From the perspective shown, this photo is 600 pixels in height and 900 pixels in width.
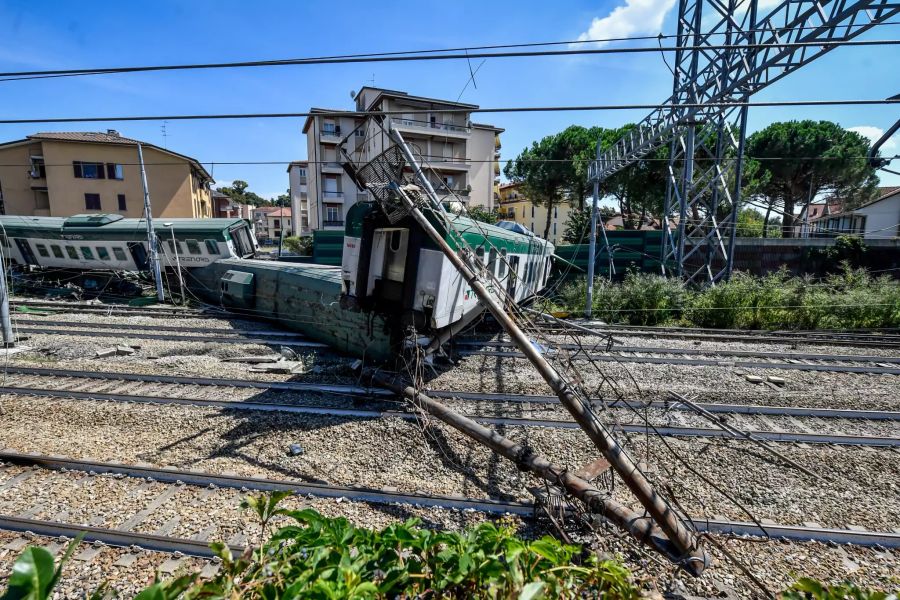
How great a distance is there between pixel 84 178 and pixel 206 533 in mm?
43035

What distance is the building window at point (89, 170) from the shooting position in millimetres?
34719

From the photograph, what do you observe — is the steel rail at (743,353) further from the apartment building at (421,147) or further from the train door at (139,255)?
the apartment building at (421,147)

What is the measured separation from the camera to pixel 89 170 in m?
35.0

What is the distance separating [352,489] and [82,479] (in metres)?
3.35

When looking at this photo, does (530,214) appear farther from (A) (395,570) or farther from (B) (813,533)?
(A) (395,570)

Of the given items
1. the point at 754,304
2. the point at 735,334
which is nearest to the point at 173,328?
the point at 735,334

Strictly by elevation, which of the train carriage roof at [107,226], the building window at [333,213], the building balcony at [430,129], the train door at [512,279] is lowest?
the train door at [512,279]

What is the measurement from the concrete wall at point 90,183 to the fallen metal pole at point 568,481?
119 ft

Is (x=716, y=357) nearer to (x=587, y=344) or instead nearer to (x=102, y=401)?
(x=587, y=344)

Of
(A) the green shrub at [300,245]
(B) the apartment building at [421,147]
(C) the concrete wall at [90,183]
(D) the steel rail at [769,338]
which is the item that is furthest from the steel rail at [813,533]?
(C) the concrete wall at [90,183]

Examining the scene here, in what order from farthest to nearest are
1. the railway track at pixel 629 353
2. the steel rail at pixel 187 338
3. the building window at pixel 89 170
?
the building window at pixel 89 170
the steel rail at pixel 187 338
the railway track at pixel 629 353

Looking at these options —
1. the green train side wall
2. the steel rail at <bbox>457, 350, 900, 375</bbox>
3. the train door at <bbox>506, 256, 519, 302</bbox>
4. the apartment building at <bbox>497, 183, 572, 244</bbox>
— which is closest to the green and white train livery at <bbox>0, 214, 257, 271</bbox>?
the train door at <bbox>506, 256, 519, 302</bbox>

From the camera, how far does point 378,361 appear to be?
9414 millimetres

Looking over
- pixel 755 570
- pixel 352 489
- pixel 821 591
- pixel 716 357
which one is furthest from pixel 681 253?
pixel 821 591
